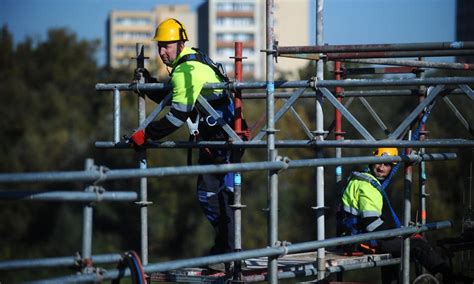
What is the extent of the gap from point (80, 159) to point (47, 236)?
6.15m

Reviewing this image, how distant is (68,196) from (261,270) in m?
3.31

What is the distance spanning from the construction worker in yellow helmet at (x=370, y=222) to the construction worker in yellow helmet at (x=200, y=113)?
4.00 ft

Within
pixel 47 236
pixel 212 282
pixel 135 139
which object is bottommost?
pixel 47 236

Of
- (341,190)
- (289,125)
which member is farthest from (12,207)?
(341,190)

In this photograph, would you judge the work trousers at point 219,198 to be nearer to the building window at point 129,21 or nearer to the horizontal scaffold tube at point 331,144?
the horizontal scaffold tube at point 331,144

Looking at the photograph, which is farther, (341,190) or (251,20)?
(251,20)

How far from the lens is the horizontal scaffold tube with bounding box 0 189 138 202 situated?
6035 millimetres

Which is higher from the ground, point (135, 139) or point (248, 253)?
point (135, 139)

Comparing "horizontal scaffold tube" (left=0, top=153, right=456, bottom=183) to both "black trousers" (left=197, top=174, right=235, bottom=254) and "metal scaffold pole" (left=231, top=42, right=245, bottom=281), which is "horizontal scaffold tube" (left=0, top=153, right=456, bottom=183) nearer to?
"metal scaffold pole" (left=231, top=42, right=245, bottom=281)

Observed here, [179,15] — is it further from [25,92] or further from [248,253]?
[248,253]

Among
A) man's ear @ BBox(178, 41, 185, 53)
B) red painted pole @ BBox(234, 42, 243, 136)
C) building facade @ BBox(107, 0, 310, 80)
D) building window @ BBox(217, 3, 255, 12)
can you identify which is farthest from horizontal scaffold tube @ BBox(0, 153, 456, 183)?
building window @ BBox(217, 3, 255, 12)

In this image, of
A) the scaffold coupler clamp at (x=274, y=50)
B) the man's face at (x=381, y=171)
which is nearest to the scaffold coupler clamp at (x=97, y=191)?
the scaffold coupler clamp at (x=274, y=50)

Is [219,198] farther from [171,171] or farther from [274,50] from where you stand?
[171,171]

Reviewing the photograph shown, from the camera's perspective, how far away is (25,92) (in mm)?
69562
